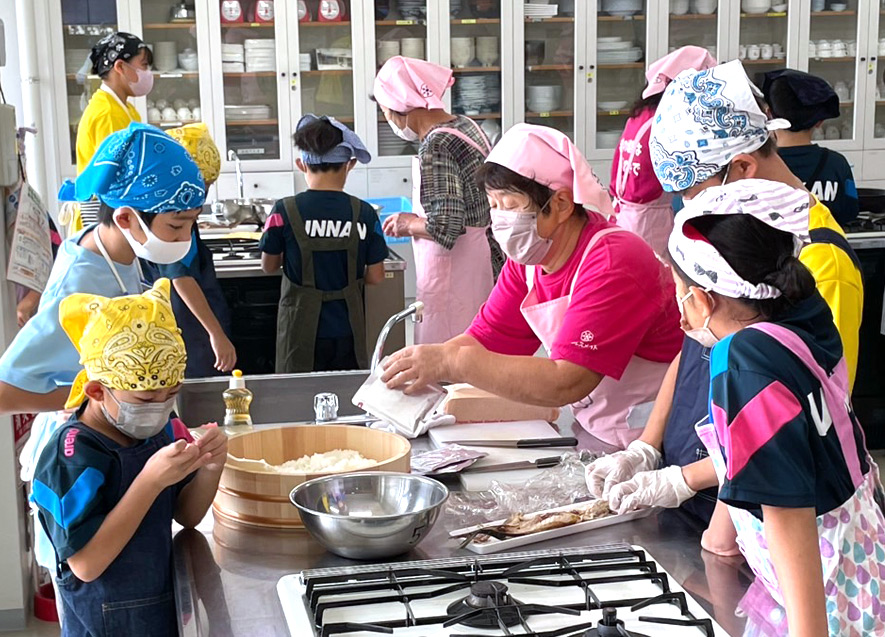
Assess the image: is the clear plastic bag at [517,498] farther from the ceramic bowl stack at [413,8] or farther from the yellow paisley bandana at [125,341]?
the ceramic bowl stack at [413,8]

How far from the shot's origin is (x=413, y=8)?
6.37 m

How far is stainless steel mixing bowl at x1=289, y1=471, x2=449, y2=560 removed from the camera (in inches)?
57.3

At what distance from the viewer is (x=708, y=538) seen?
152cm

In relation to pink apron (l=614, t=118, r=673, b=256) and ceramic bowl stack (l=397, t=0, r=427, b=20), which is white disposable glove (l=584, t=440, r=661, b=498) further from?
ceramic bowl stack (l=397, t=0, r=427, b=20)

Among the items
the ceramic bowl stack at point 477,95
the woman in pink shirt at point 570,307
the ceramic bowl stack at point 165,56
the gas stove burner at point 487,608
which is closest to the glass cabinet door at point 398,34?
the ceramic bowl stack at point 477,95

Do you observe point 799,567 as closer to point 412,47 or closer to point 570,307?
point 570,307

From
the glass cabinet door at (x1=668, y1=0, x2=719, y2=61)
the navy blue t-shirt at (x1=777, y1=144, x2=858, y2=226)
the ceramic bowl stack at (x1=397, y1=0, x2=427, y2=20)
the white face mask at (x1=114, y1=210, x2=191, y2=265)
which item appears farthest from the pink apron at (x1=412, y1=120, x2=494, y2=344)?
the glass cabinet door at (x1=668, y1=0, x2=719, y2=61)

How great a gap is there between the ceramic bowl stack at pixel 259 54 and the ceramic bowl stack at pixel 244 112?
21 centimetres

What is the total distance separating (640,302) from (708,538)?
599 mm

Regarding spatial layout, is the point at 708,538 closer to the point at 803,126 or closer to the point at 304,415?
the point at 304,415

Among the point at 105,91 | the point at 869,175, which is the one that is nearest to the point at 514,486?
the point at 105,91

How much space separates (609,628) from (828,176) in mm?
2675

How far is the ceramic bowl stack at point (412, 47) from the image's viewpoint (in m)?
6.38

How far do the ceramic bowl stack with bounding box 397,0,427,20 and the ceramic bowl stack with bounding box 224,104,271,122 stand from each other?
1012 mm
